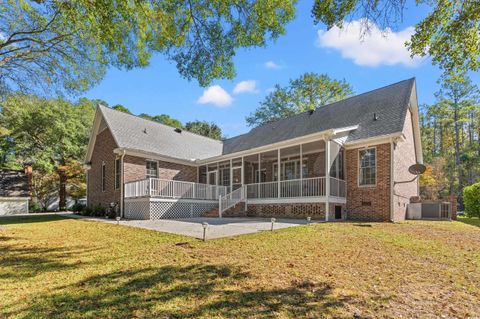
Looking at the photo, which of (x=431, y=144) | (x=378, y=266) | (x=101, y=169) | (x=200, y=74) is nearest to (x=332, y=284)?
(x=378, y=266)

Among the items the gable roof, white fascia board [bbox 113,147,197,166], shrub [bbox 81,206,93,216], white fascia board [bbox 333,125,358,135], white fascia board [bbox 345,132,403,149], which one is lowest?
shrub [bbox 81,206,93,216]

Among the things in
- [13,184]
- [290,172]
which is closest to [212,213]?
[290,172]

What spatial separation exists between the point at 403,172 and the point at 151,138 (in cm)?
1455

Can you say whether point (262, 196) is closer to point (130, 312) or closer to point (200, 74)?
point (200, 74)

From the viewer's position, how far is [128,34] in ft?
26.9

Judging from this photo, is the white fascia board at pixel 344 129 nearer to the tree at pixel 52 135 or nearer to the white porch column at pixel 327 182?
the white porch column at pixel 327 182

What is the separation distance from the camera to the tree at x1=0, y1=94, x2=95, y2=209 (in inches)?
933

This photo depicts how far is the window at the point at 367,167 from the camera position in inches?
507

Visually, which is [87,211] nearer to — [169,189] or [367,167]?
[169,189]

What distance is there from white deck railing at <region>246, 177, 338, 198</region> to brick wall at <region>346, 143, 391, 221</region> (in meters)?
0.55

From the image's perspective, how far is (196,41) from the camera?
25.5ft

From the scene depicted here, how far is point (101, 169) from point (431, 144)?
42868 mm

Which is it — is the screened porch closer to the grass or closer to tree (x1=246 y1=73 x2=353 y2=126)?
the grass

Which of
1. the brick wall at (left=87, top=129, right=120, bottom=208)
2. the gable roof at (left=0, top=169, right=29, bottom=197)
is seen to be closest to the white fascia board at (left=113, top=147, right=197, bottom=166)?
the brick wall at (left=87, top=129, right=120, bottom=208)
